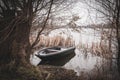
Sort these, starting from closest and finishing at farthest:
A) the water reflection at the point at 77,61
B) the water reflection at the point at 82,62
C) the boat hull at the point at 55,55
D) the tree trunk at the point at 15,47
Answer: the tree trunk at the point at 15,47 < the water reflection at the point at 82,62 < the water reflection at the point at 77,61 < the boat hull at the point at 55,55

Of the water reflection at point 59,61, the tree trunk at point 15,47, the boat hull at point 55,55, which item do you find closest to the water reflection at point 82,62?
the water reflection at point 59,61

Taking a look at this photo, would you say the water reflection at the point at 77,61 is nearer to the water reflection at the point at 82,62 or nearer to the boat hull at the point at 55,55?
the water reflection at the point at 82,62

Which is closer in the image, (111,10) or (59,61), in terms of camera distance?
(111,10)

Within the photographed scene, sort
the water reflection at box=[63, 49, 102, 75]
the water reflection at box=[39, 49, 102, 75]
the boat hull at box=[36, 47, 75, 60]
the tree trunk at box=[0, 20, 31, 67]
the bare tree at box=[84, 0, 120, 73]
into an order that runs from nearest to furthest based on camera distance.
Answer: the tree trunk at box=[0, 20, 31, 67] → the bare tree at box=[84, 0, 120, 73] → the water reflection at box=[63, 49, 102, 75] → the water reflection at box=[39, 49, 102, 75] → the boat hull at box=[36, 47, 75, 60]

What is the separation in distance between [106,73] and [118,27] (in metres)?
1.33

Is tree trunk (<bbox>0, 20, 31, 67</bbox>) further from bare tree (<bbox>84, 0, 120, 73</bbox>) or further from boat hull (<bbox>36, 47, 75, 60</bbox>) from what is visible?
boat hull (<bbox>36, 47, 75, 60</bbox>)

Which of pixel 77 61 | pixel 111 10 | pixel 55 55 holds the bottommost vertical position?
pixel 77 61

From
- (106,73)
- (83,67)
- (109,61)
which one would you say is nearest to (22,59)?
(106,73)

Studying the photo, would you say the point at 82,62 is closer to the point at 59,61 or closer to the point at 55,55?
the point at 59,61

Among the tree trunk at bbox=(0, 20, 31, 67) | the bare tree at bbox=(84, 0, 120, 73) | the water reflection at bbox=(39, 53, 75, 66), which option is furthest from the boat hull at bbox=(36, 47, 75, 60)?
the bare tree at bbox=(84, 0, 120, 73)

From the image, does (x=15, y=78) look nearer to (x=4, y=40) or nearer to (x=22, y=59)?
(x=22, y=59)

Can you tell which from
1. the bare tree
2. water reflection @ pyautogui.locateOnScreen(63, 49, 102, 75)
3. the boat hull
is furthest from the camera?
the boat hull

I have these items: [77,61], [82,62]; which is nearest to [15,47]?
[82,62]

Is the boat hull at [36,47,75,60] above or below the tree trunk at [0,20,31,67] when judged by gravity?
below
